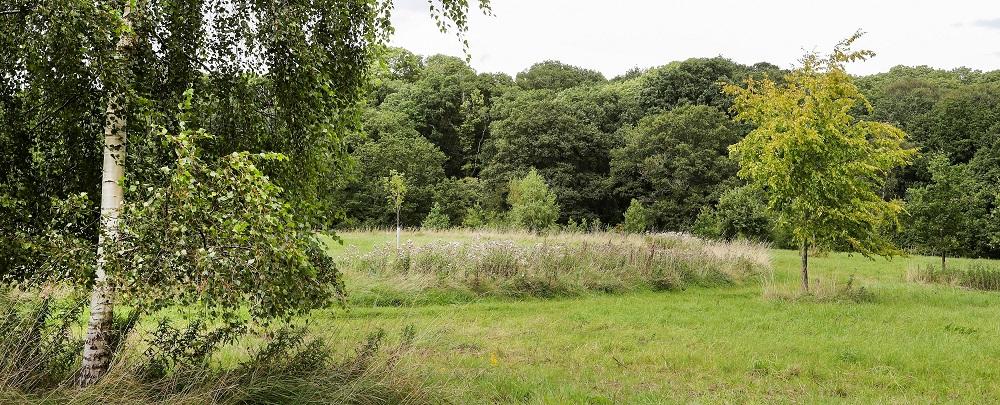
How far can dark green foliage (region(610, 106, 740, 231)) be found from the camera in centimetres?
4612

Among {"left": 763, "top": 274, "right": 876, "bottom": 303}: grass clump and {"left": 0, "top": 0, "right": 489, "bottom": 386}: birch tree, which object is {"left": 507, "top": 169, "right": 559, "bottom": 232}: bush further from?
{"left": 0, "top": 0, "right": 489, "bottom": 386}: birch tree

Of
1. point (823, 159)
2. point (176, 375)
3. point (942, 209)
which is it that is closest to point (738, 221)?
point (942, 209)

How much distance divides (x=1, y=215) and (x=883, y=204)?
16009mm

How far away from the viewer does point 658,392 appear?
6.96 meters

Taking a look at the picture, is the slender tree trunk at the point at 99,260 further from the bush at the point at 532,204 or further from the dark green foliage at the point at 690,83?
the dark green foliage at the point at 690,83

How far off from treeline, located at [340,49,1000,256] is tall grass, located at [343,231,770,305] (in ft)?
76.7

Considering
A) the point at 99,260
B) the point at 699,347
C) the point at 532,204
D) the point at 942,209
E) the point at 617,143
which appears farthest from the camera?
the point at 617,143

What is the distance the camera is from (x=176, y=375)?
498 centimetres

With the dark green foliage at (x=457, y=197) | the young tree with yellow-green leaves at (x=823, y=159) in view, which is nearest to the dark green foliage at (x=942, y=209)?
the young tree with yellow-green leaves at (x=823, y=159)

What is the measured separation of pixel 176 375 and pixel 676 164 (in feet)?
146

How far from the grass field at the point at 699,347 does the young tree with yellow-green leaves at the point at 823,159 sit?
1623mm

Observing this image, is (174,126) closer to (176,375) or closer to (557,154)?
(176,375)

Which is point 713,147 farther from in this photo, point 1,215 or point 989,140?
point 1,215

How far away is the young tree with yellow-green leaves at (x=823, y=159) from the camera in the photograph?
47.1 feet
